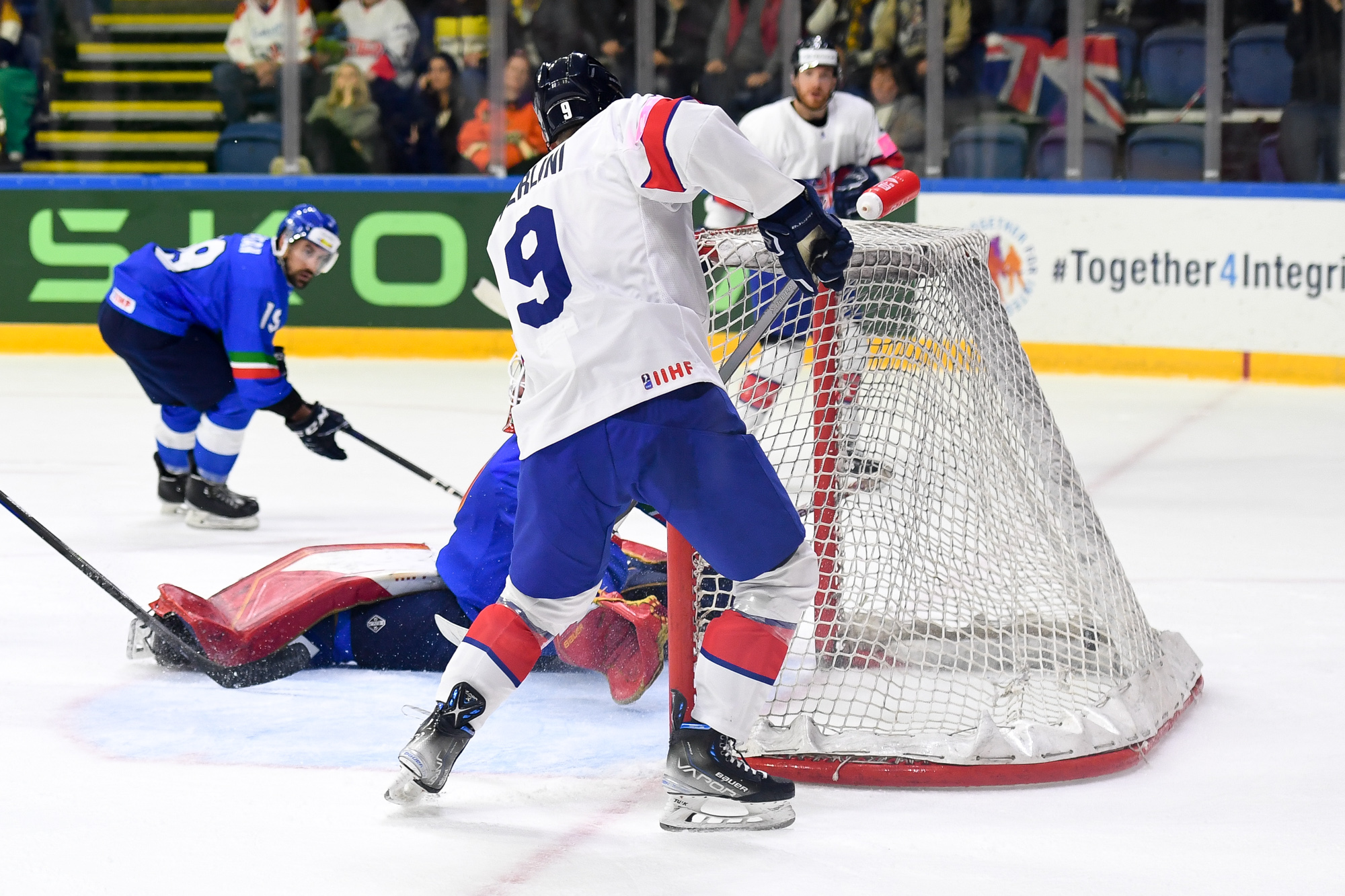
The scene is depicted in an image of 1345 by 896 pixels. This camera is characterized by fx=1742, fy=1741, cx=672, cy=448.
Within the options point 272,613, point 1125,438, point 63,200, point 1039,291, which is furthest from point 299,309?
point 272,613

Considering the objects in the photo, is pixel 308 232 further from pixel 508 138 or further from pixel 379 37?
pixel 379 37

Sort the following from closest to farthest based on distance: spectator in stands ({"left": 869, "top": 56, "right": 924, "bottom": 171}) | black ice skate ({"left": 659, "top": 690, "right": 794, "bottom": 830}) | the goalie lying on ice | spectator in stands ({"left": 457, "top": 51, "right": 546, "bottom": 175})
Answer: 1. black ice skate ({"left": 659, "top": 690, "right": 794, "bottom": 830})
2. the goalie lying on ice
3. spectator in stands ({"left": 869, "top": 56, "right": 924, "bottom": 171})
4. spectator in stands ({"left": 457, "top": 51, "right": 546, "bottom": 175})

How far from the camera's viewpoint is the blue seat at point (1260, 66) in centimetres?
732

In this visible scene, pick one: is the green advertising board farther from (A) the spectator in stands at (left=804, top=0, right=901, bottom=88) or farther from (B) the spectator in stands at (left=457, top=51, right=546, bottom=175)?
(A) the spectator in stands at (left=804, top=0, right=901, bottom=88)

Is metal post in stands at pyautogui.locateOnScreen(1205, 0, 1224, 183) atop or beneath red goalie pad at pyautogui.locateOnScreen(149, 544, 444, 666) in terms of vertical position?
atop

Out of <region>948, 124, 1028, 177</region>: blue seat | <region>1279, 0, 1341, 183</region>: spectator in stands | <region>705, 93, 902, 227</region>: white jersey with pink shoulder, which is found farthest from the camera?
<region>948, 124, 1028, 177</region>: blue seat

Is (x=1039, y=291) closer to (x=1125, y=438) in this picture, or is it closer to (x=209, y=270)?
(x=1125, y=438)

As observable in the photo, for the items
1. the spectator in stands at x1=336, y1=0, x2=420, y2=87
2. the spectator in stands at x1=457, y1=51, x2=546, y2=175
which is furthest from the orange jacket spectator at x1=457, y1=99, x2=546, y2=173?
the spectator in stands at x1=336, y1=0, x2=420, y2=87

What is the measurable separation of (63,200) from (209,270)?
408 cm

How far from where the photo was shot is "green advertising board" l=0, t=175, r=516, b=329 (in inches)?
321

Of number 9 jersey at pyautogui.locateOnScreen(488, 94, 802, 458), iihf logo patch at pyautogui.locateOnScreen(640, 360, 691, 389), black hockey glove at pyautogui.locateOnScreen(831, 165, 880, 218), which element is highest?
black hockey glove at pyautogui.locateOnScreen(831, 165, 880, 218)

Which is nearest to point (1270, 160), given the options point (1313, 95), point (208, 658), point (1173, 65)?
point (1313, 95)

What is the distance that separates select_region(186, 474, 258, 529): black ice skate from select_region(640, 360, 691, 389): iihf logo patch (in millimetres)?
2632

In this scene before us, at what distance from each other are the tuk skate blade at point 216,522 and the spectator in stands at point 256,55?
4142 mm
